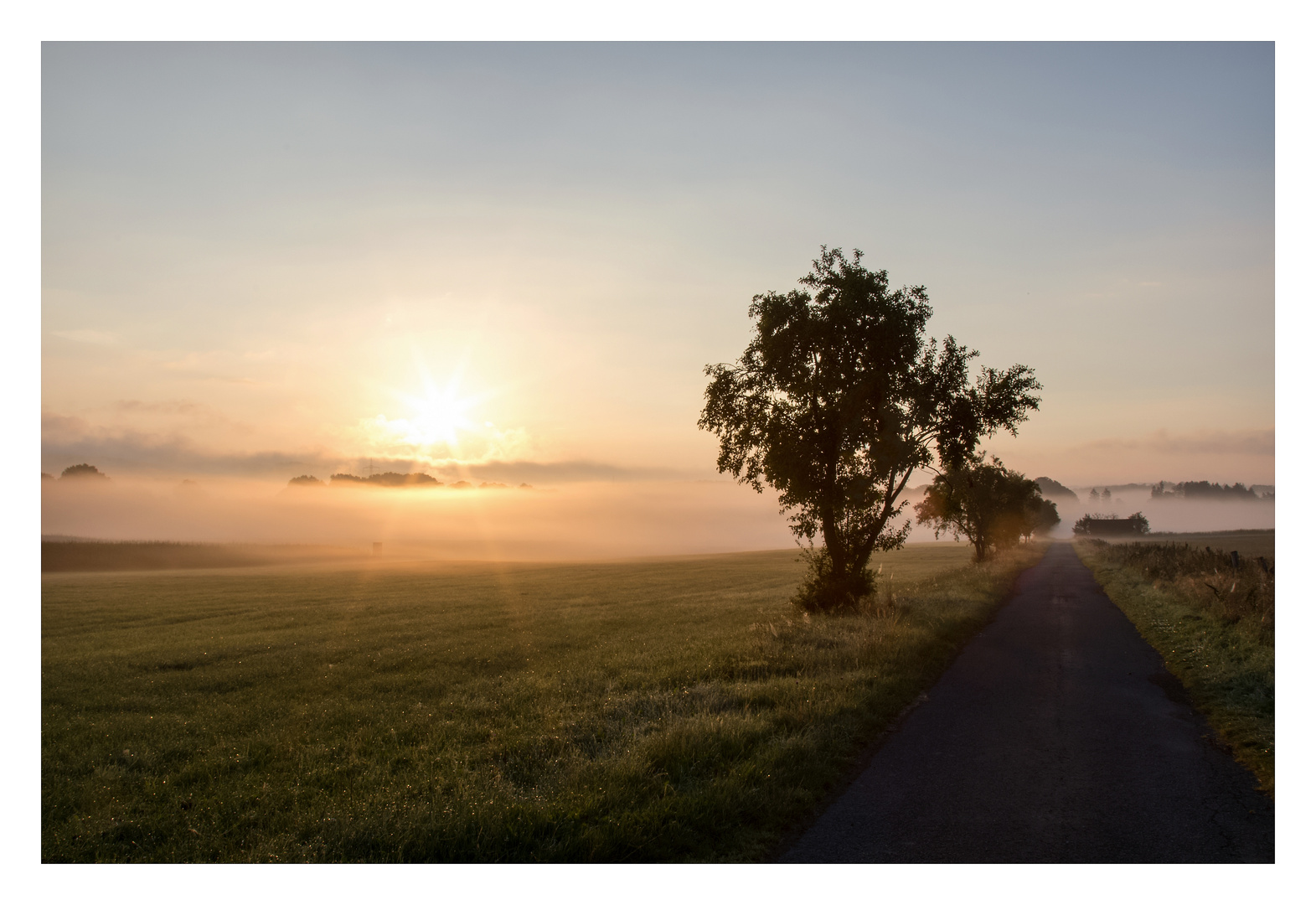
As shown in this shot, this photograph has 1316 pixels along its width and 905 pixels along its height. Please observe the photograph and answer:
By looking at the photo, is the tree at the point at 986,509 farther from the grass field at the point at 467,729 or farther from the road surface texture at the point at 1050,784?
the road surface texture at the point at 1050,784

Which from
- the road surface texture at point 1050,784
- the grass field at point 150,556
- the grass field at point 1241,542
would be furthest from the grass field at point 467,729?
the grass field at point 150,556

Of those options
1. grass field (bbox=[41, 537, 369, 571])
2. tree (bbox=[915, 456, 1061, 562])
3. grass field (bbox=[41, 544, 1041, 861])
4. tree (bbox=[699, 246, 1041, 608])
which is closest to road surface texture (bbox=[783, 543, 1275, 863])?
grass field (bbox=[41, 544, 1041, 861])

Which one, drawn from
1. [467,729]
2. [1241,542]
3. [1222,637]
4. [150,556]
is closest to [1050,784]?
[467,729]

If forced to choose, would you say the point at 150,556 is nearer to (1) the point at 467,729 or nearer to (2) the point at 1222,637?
(1) the point at 467,729

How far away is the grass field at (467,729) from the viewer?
776cm

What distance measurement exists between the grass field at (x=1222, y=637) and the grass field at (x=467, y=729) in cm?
495

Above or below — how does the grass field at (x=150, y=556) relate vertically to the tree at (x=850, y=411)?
below

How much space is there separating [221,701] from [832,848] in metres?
15.2

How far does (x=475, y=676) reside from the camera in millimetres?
18516

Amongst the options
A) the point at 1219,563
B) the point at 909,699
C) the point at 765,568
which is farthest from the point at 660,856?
A: the point at 765,568

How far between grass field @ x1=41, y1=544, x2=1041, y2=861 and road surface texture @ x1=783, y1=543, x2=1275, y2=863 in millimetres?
780

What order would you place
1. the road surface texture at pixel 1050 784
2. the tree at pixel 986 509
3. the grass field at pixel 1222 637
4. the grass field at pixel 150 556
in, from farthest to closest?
the grass field at pixel 150 556
the tree at pixel 986 509
the grass field at pixel 1222 637
the road surface texture at pixel 1050 784

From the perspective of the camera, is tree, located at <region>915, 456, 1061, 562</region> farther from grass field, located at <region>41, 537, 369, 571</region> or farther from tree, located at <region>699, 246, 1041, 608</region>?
grass field, located at <region>41, 537, 369, 571</region>

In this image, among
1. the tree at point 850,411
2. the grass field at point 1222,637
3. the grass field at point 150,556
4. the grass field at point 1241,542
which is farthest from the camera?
the grass field at point 150,556
